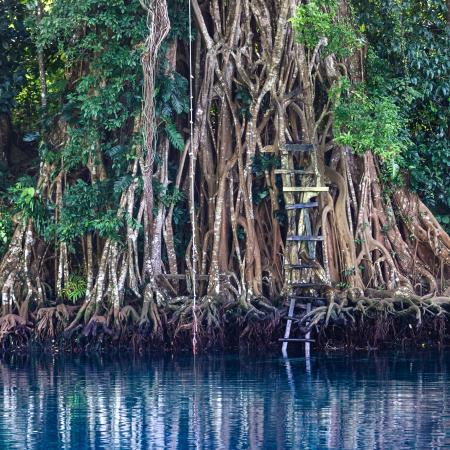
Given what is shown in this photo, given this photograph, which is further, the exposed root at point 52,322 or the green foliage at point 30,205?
the green foliage at point 30,205

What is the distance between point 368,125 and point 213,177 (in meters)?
2.68

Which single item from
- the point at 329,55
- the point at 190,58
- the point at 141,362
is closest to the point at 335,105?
the point at 329,55

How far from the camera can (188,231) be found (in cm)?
1998

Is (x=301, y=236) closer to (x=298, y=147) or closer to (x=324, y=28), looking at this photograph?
(x=298, y=147)

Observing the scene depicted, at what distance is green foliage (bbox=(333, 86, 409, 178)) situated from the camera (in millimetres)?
17969

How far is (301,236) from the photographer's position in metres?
18.9

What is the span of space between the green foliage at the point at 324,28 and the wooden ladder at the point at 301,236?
156cm

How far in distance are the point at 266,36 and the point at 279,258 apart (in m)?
3.13

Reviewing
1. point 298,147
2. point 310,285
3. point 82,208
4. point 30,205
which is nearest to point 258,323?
point 310,285

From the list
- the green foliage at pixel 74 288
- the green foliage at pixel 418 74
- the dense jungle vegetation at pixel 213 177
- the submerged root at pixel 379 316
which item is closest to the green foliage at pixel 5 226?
the dense jungle vegetation at pixel 213 177

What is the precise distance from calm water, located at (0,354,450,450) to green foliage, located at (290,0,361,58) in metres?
4.12

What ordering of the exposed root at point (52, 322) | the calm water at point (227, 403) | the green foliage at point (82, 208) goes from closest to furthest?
the calm water at point (227, 403) < the exposed root at point (52, 322) < the green foliage at point (82, 208)

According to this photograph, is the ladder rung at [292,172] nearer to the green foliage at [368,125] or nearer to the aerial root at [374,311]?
the green foliage at [368,125]

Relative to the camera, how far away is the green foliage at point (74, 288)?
19.3 meters
